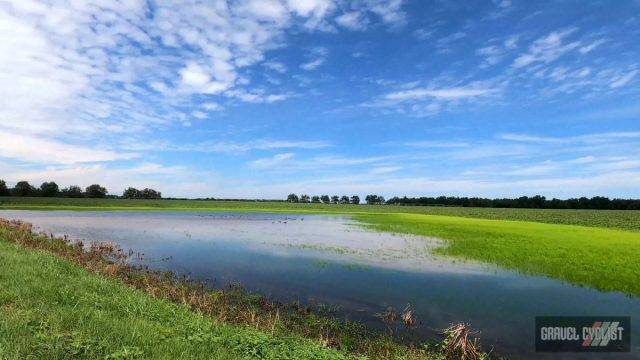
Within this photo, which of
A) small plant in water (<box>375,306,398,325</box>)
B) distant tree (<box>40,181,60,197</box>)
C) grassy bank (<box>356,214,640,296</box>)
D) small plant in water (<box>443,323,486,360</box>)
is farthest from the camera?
distant tree (<box>40,181,60,197</box>)

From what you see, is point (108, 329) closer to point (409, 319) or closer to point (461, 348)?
point (461, 348)

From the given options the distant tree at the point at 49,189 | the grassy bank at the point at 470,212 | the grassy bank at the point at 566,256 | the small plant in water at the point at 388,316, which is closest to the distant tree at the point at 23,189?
the distant tree at the point at 49,189

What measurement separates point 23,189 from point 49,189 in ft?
40.3

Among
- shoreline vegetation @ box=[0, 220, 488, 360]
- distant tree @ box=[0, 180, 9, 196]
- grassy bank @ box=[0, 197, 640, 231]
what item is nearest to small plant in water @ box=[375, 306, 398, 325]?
shoreline vegetation @ box=[0, 220, 488, 360]

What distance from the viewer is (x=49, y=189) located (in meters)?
190

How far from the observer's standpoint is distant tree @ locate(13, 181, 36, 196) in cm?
17474

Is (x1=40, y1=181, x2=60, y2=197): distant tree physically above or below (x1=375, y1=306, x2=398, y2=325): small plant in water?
above

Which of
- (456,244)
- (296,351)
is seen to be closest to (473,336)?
(296,351)

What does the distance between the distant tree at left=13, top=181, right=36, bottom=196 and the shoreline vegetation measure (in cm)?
19763

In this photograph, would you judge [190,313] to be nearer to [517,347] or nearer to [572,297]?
[517,347]

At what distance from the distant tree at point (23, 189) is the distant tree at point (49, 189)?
464 cm

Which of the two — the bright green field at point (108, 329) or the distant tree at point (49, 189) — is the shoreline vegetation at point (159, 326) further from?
the distant tree at point (49, 189)

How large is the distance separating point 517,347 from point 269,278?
1202 cm

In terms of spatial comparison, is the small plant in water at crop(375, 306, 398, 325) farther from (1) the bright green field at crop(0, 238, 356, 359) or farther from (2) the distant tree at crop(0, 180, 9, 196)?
(2) the distant tree at crop(0, 180, 9, 196)
